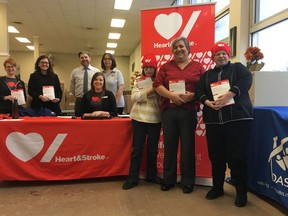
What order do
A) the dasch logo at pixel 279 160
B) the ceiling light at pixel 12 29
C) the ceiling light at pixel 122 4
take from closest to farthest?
the dasch logo at pixel 279 160 → the ceiling light at pixel 122 4 → the ceiling light at pixel 12 29

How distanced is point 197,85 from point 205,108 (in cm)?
20

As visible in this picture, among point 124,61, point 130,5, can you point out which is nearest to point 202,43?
point 130,5

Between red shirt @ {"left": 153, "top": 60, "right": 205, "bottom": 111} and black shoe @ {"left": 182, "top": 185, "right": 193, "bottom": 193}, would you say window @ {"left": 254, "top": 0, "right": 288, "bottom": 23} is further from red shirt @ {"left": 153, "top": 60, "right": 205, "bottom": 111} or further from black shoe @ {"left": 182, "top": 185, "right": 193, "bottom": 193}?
black shoe @ {"left": 182, "top": 185, "right": 193, "bottom": 193}

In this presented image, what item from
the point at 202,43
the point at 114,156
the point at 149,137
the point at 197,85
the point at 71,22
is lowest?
the point at 114,156

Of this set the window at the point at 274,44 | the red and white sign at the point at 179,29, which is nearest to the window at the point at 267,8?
the window at the point at 274,44

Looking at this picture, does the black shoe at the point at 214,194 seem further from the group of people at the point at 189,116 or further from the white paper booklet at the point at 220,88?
the white paper booklet at the point at 220,88

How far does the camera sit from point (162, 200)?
221 cm

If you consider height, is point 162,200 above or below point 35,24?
below

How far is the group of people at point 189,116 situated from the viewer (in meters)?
2.05

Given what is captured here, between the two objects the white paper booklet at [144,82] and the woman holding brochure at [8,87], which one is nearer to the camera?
the white paper booklet at [144,82]

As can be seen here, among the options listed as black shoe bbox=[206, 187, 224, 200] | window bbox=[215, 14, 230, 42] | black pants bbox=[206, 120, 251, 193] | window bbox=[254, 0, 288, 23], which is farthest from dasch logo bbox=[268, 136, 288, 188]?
window bbox=[215, 14, 230, 42]

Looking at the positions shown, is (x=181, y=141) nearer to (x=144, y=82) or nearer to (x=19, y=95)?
(x=144, y=82)

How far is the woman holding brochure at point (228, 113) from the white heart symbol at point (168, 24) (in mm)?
661

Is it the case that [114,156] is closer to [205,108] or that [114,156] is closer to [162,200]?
[162,200]
